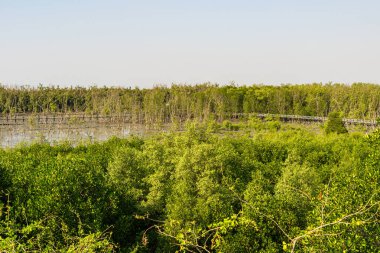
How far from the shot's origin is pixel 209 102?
100 m

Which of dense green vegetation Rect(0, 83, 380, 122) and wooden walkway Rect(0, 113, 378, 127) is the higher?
dense green vegetation Rect(0, 83, 380, 122)

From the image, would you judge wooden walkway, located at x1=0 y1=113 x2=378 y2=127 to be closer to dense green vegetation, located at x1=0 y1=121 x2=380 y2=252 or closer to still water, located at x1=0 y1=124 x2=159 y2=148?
still water, located at x1=0 y1=124 x2=159 y2=148

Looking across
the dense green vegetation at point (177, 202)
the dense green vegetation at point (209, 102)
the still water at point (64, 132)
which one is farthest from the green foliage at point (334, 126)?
the dense green vegetation at point (177, 202)

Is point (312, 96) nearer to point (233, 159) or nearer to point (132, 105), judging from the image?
point (132, 105)

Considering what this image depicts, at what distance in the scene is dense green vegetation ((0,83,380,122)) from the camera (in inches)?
4026

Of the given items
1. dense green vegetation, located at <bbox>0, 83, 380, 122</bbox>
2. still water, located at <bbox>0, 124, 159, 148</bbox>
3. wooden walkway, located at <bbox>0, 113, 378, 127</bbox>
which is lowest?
still water, located at <bbox>0, 124, 159, 148</bbox>

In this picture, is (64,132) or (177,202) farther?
(64,132)

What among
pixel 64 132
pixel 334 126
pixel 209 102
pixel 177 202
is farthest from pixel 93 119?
pixel 177 202

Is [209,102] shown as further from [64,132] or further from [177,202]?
[177,202]

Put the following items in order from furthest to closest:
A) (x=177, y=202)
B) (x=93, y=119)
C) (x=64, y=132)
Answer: (x=93, y=119), (x=64, y=132), (x=177, y=202)

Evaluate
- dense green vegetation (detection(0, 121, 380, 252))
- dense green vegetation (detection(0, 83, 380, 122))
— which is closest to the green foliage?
dense green vegetation (detection(0, 83, 380, 122))

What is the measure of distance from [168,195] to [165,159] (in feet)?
15.7

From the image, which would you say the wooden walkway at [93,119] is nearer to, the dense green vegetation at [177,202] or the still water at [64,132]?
the still water at [64,132]

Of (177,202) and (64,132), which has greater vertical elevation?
(177,202)
